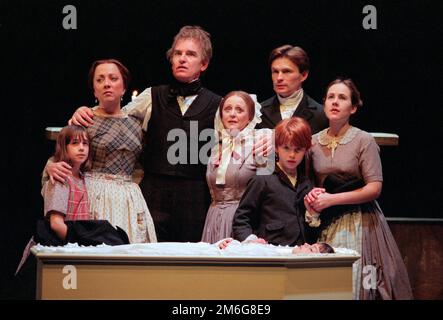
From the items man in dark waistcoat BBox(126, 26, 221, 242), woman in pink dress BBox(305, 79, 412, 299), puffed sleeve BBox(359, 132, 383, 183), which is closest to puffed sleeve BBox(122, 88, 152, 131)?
man in dark waistcoat BBox(126, 26, 221, 242)

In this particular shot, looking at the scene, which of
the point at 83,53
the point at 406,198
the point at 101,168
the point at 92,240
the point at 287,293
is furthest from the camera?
the point at 406,198

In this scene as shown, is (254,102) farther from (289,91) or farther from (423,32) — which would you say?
(423,32)

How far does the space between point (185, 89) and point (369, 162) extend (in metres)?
1.03

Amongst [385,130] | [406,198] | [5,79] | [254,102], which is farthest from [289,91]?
[5,79]

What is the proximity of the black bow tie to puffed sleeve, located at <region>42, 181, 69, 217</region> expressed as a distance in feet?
2.55

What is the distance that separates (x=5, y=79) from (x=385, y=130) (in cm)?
217

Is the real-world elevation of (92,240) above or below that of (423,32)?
below

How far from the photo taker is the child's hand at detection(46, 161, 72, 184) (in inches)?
174

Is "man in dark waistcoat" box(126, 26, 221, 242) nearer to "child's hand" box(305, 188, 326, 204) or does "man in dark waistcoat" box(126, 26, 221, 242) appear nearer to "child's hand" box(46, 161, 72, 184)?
"child's hand" box(46, 161, 72, 184)

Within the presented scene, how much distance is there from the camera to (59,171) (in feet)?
14.5

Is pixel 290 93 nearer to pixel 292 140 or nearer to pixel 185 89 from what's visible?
pixel 292 140

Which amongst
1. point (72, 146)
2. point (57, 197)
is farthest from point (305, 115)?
point (57, 197)

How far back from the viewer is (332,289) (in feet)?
12.9
